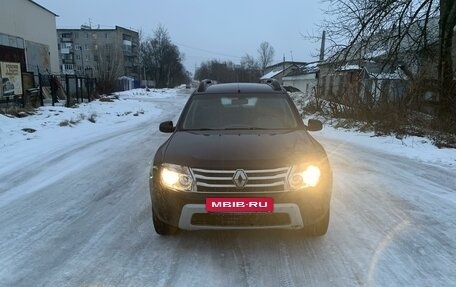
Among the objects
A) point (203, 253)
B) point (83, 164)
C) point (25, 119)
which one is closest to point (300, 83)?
point (25, 119)

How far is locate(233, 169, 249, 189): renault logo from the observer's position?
147 inches

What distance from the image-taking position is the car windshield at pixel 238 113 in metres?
5.11

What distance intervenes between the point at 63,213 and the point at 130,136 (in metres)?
7.55

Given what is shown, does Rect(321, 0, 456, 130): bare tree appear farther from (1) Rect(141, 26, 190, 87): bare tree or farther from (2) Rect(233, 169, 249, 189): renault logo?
(1) Rect(141, 26, 190, 87): bare tree

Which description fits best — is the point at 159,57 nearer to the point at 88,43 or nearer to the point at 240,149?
the point at 88,43

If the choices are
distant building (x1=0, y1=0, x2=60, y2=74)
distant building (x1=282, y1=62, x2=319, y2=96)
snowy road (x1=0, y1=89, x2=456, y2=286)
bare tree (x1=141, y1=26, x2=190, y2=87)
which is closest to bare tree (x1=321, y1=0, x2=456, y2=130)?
snowy road (x1=0, y1=89, x2=456, y2=286)

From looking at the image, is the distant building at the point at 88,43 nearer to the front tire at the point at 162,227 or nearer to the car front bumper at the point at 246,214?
the front tire at the point at 162,227

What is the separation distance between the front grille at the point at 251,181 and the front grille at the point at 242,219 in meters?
0.23

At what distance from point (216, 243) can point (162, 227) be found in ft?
1.94

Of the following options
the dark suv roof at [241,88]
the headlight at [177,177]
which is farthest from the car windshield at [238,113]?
the headlight at [177,177]

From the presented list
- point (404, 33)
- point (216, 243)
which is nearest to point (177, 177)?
point (216, 243)

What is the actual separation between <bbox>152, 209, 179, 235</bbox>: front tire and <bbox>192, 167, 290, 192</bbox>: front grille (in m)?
0.74

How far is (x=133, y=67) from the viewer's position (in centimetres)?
10825

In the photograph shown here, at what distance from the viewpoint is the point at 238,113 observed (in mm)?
5305
